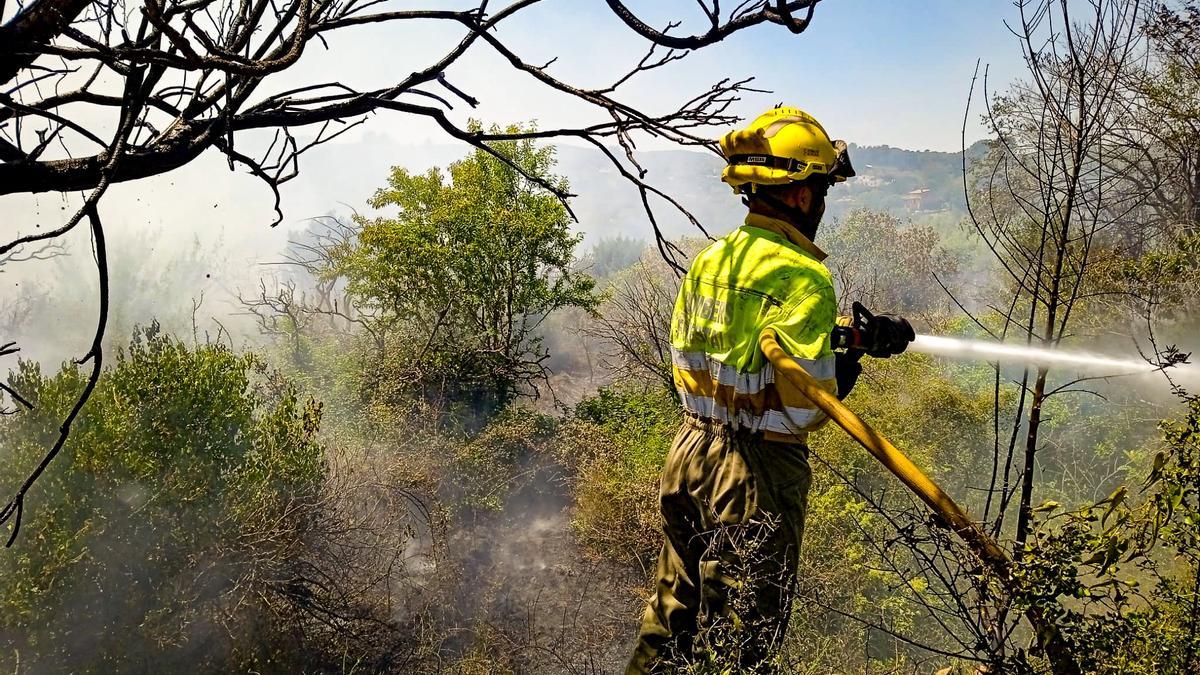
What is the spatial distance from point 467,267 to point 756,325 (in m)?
9.62

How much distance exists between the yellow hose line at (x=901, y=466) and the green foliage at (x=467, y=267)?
30.2 feet

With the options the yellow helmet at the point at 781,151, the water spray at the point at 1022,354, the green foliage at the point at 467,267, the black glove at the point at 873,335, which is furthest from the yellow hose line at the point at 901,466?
the green foliage at the point at 467,267

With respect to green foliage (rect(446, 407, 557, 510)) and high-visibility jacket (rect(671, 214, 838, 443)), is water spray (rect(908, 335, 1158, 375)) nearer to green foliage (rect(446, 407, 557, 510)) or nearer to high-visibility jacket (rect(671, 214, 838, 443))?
high-visibility jacket (rect(671, 214, 838, 443))

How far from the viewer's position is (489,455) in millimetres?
10133

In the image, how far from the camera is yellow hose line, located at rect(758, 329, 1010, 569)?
65.6 inches

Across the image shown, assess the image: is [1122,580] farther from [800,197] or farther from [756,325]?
[800,197]

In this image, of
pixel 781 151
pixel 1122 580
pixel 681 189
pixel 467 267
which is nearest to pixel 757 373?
pixel 781 151

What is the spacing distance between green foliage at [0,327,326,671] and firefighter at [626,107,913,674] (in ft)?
15.4

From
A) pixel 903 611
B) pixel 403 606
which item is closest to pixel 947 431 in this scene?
pixel 903 611

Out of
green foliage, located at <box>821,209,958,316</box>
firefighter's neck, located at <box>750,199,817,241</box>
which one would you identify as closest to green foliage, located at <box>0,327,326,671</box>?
firefighter's neck, located at <box>750,199,817,241</box>

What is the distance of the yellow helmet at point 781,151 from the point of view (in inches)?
95.8

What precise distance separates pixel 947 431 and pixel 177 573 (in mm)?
8925

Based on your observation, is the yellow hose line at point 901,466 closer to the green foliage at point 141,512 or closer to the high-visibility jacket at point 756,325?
the high-visibility jacket at point 756,325

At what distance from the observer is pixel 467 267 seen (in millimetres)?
11430
